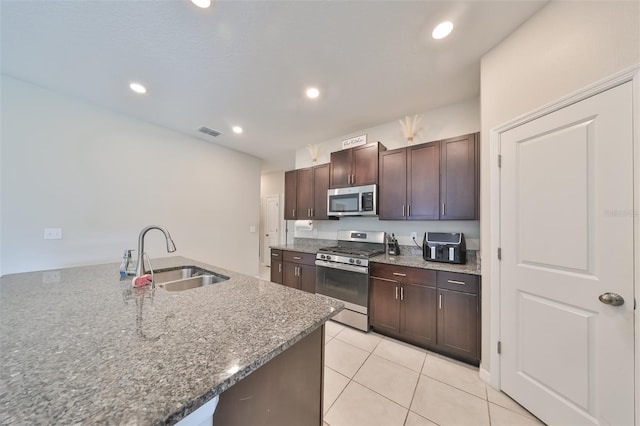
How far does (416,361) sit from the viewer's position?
6.68 ft

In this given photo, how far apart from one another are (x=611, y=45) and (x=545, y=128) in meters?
0.44

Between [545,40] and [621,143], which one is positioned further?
[545,40]

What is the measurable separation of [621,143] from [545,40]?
870 millimetres

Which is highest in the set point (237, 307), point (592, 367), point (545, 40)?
point (545, 40)

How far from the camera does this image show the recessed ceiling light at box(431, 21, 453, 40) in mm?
1572

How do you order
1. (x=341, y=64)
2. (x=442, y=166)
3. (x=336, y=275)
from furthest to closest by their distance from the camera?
(x=336, y=275) < (x=442, y=166) < (x=341, y=64)

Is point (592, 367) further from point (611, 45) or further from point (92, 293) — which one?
point (92, 293)

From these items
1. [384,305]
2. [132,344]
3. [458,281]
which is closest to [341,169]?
[384,305]

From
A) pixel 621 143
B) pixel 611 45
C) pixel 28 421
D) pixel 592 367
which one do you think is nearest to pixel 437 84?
pixel 611 45

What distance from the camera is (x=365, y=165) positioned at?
9.82 ft

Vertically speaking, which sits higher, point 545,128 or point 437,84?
point 437,84

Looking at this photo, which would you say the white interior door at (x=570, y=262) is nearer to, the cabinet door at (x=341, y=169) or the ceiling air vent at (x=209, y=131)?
the cabinet door at (x=341, y=169)

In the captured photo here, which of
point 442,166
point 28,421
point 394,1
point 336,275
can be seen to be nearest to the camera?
point 28,421

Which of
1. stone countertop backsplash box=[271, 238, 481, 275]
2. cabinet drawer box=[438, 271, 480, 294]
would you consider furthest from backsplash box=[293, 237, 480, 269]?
cabinet drawer box=[438, 271, 480, 294]
